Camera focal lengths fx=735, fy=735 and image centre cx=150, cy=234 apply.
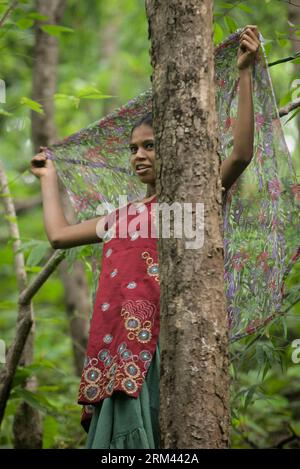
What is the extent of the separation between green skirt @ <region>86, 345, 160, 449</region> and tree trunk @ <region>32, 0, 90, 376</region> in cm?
284

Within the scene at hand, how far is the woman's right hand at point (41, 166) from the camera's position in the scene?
3.16m

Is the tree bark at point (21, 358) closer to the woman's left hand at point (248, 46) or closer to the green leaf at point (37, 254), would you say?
the green leaf at point (37, 254)

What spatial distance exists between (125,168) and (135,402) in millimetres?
1219

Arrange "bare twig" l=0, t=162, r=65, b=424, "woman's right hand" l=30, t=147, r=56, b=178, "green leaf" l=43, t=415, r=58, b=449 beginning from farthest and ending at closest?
"green leaf" l=43, t=415, r=58, b=449, "bare twig" l=0, t=162, r=65, b=424, "woman's right hand" l=30, t=147, r=56, b=178

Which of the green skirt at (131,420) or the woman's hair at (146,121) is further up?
the woman's hair at (146,121)

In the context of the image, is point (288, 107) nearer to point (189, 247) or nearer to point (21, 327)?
point (189, 247)

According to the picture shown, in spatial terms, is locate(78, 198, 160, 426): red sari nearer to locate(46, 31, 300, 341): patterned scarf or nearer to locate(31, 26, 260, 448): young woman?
locate(31, 26, 260, 448): young woman

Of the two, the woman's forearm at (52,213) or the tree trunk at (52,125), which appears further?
the tree trunk at (52,125)

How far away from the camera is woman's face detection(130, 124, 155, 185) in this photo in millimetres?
2775

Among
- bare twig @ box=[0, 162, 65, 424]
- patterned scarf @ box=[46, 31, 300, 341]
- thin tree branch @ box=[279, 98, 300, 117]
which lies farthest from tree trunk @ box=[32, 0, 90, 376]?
patterned scarf @ box=[46, 31, 300, 341]

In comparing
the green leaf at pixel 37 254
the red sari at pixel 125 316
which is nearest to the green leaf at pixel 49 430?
the green leaf at pixel 37 254

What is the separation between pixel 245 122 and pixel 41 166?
1058mm

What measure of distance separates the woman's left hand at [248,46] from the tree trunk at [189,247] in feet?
0.88

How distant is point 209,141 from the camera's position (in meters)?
2.18
